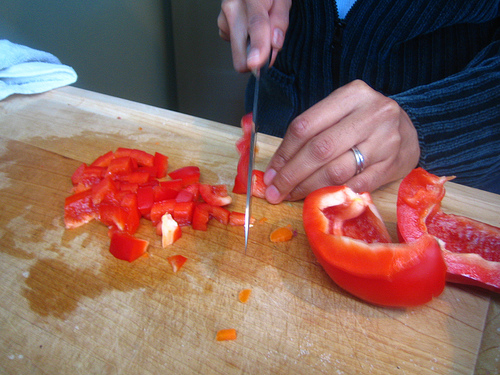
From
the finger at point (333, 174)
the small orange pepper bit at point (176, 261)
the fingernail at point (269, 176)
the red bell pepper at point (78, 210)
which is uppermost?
the finger at point (333, 174)

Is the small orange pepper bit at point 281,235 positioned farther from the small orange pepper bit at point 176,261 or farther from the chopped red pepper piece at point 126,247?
the chopped red pepper piece at point 126,247

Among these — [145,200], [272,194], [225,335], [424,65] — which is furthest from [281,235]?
[424,65]

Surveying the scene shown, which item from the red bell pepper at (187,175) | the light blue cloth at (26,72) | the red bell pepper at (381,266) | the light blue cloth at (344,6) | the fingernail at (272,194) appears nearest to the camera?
the red bell pepper at (381,266)

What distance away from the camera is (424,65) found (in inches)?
63.9

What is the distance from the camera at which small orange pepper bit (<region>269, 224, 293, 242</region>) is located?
3.80 feet

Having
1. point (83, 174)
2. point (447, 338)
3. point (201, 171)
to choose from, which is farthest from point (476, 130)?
point (83, 174)

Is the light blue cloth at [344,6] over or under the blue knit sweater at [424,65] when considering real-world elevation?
over

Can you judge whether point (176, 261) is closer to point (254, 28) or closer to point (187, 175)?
point (187, 175)

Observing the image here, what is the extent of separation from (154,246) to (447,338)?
875 millimetres

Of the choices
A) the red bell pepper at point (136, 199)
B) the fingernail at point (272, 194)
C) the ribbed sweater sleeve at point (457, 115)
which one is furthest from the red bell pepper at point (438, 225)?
the red bell pepper at point (136, 199)

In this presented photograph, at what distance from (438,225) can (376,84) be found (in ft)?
2.77

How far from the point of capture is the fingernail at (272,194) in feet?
4.13

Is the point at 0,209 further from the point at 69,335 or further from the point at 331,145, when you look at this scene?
the point at 331,145

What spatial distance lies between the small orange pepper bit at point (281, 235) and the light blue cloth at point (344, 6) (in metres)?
1.07
